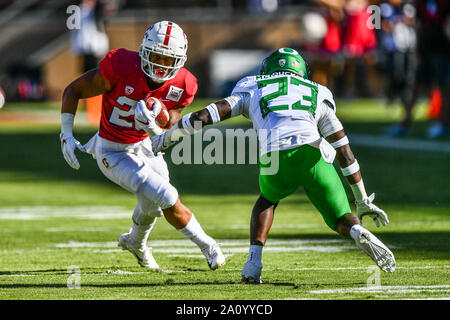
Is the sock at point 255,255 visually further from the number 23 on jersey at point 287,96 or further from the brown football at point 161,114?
the brown football at point 161,114

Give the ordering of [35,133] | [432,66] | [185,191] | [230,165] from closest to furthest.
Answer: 1. [185,191]
2. [230,165]
3. [432,66]
4. [35,133]

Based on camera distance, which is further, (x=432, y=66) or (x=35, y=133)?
(x=35, y=133)

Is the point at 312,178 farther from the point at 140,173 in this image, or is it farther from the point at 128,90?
the point at 128,90

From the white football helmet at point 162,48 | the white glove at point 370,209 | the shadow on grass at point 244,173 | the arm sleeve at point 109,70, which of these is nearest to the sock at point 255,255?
the white glove at point 370,209

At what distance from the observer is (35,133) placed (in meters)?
19.8

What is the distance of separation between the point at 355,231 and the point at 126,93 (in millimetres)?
1870

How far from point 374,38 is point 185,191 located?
13.8 meters

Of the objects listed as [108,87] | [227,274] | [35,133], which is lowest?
[35,133]

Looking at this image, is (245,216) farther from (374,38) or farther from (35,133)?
(374,38)

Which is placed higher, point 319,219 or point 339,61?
point 319,219

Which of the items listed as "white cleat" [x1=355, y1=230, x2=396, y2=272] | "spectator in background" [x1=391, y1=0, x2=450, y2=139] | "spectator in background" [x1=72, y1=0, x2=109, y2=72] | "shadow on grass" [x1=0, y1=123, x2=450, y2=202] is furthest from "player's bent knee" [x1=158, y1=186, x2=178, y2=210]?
"spectator in background" [x1=72, y1=0, x2=109, y2=72]

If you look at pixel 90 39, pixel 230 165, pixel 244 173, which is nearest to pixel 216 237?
pixel 244 173
